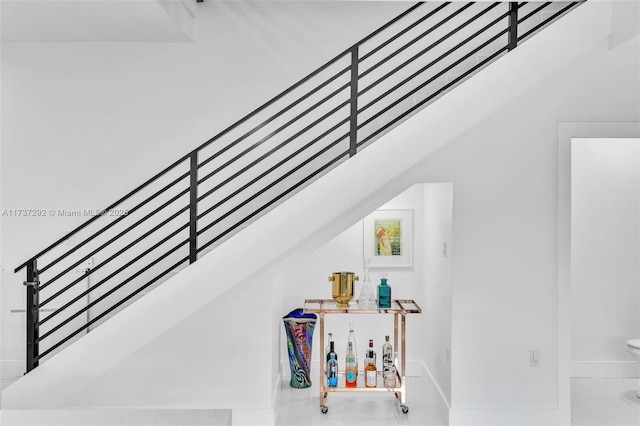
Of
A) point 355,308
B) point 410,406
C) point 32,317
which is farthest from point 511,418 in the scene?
point 32,317

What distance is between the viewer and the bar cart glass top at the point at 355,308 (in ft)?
14.2

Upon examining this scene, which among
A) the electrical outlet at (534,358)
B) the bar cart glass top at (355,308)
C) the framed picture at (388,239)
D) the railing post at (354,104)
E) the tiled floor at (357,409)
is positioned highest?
the railing post at (354,104)

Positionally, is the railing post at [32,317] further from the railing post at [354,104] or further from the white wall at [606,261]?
the white wall at [606,261]

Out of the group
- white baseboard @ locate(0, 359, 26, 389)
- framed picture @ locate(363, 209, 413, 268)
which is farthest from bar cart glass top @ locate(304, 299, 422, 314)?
white baseboard @ locate(0, 359, 26, 389)

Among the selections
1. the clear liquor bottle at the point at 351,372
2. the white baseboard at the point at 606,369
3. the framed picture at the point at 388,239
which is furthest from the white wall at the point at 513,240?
the white baseboard at the point at 606,369

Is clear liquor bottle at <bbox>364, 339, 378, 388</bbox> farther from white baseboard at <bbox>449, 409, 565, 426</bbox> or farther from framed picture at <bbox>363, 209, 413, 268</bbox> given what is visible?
framed picture at <bbox>363, 209, 413, 268</bbox>

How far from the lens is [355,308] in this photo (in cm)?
442

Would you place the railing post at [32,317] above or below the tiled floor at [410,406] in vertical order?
above

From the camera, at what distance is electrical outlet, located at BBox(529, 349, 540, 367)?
3.95m

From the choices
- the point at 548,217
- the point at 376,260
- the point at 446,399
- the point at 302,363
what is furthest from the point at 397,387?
the point at 548,217

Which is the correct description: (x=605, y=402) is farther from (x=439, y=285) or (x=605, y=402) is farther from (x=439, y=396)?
(x=439, y=285)

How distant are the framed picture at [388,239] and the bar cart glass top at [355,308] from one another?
62 centimetres

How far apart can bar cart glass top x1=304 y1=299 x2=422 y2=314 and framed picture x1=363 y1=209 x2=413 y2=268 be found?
62cm

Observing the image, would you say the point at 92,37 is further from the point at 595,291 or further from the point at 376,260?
the point at 595,291
